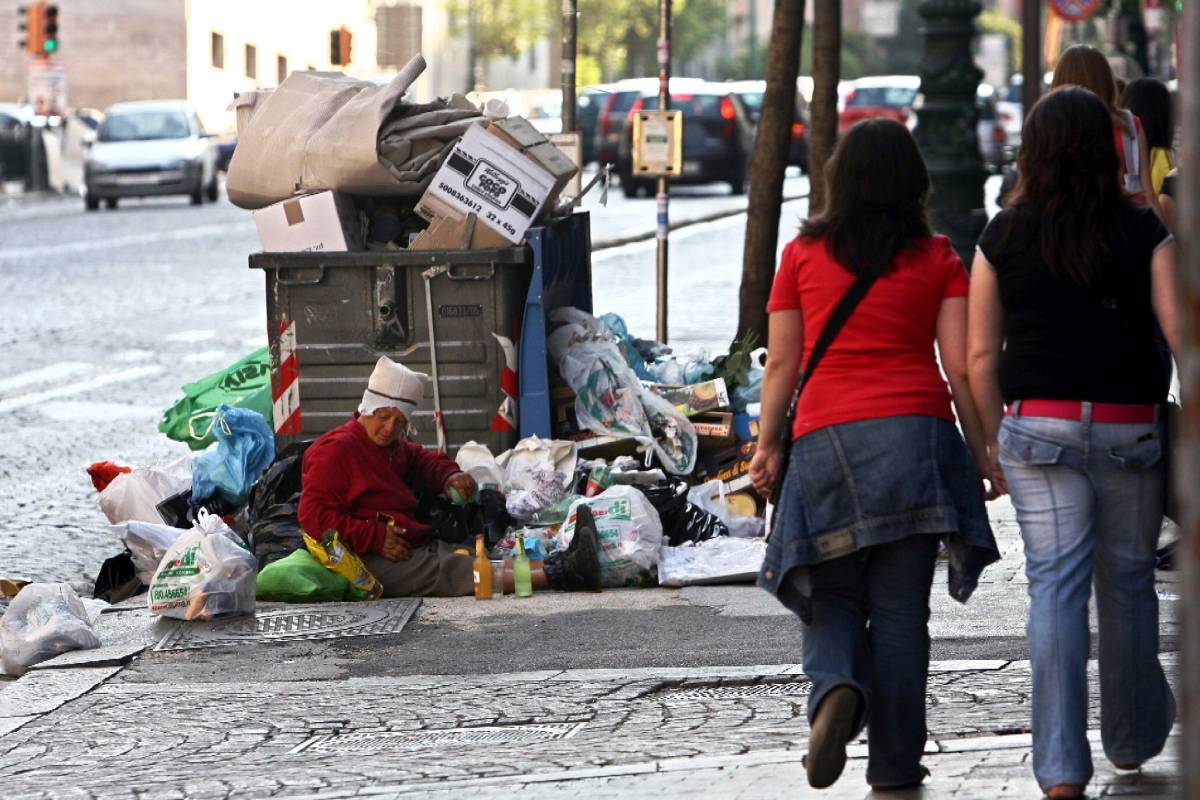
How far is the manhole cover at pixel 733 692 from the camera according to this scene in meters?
6.30

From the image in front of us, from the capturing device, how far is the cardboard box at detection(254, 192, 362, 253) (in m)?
9.63

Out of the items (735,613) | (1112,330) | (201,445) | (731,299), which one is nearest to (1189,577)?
(1112,330)

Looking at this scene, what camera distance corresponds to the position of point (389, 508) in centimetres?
824

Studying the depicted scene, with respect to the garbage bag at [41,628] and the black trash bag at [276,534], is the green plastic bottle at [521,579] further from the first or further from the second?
the garbage bag at [41,628]

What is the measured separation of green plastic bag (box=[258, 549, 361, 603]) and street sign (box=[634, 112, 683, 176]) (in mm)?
5400

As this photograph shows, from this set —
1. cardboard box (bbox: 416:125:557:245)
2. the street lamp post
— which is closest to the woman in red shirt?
cardboard box (bbox: 416:125:557:245)

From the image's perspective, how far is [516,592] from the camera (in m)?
8.27

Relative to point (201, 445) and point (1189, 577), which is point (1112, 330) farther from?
point (201, 445)

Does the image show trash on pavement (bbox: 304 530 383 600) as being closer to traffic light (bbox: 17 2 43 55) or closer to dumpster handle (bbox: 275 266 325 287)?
dumpster handle (bbox: 275 266 325 287)

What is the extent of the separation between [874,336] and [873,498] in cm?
37

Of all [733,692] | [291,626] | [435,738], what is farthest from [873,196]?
[291,626]

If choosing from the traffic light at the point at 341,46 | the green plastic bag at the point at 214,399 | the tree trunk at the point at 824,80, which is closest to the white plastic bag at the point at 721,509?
the green plastic bag at the point at 214,399

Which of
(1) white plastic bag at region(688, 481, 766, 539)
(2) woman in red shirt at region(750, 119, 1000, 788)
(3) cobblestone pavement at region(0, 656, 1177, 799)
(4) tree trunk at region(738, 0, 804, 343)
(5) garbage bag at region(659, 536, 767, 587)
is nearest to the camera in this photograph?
(2) woman in red shirt at region(750, 119, 1000, 788)

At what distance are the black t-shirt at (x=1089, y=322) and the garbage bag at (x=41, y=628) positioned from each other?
12.4ft
